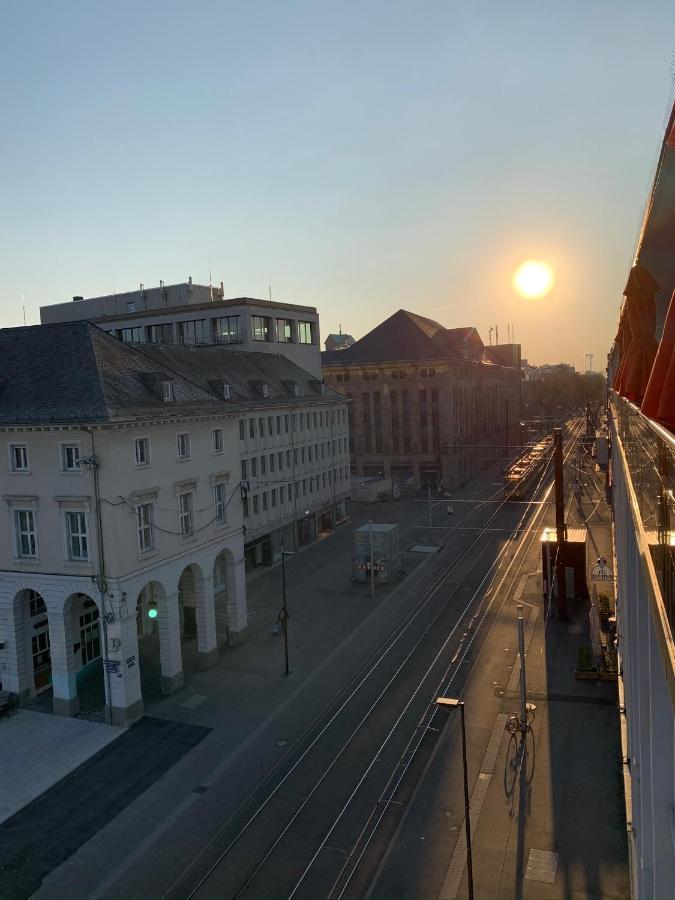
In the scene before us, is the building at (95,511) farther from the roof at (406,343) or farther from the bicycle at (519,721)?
the roof at (406,343)

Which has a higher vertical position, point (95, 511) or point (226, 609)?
point (95, 511)

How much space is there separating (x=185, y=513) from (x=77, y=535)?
5744 mm

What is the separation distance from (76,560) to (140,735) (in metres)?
7.40

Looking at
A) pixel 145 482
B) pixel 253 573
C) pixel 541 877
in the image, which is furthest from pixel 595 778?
pixel 253 573

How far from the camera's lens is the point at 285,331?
220ft

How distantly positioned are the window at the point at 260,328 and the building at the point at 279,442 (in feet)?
6.01

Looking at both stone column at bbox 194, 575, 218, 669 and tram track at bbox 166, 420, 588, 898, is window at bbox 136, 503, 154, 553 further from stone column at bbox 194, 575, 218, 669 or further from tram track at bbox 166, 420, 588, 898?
tram track at bbox 166, 420, 588, 898

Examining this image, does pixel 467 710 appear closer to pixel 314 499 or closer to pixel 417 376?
pixel 314 499

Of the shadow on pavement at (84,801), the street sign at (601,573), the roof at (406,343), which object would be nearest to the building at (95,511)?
the shadow on pavement at (84,801)

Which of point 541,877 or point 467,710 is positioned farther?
point 467,710

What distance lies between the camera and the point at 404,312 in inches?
3826

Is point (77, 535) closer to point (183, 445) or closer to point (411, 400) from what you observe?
point (183, 445)

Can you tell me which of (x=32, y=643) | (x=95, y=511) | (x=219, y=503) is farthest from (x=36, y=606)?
(x=219, y=503)

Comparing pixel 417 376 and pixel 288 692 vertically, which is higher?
pixel 417 376
